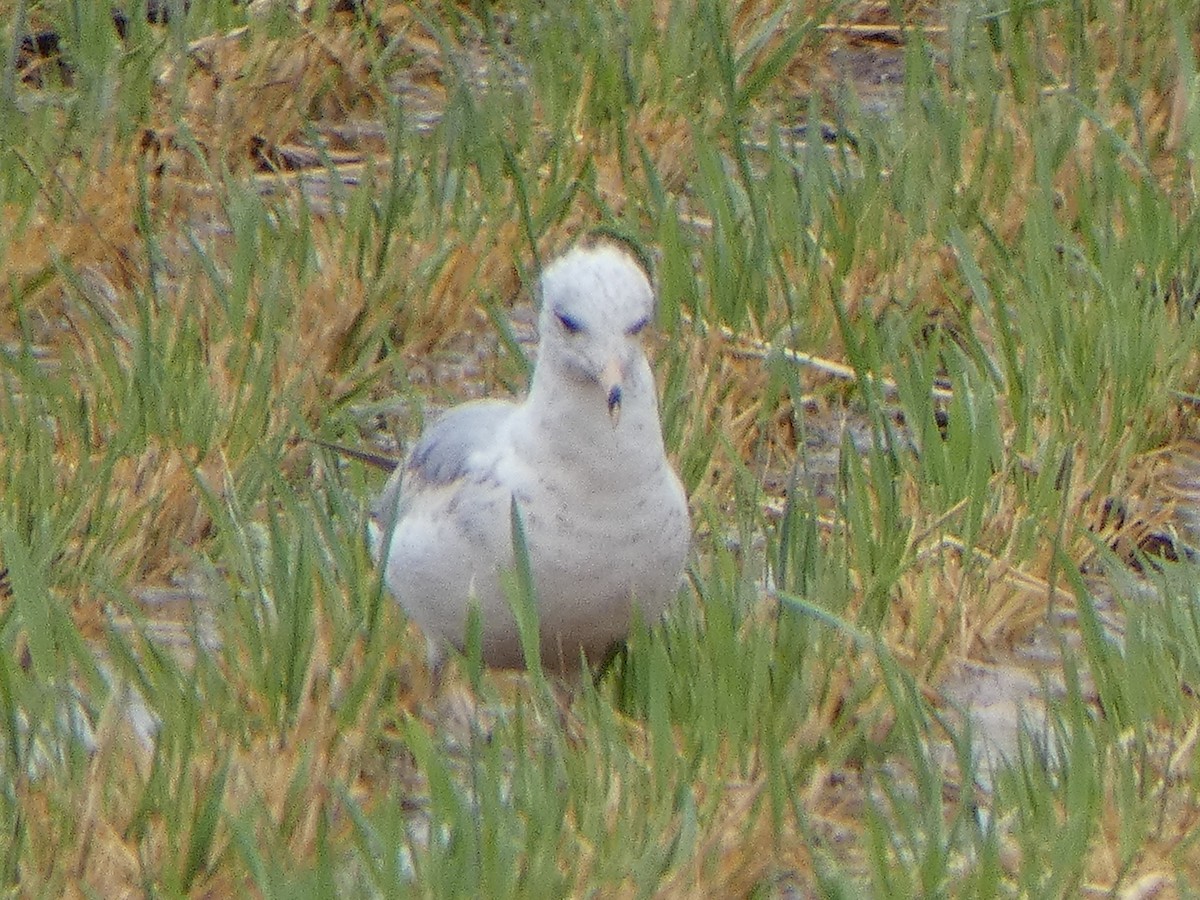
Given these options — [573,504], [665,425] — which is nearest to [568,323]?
[573,504]

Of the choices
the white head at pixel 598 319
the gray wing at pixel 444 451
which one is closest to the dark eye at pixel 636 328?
the white head at pixel 598 319

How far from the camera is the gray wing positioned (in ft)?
10.9

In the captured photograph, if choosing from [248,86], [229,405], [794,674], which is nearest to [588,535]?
[794,674]

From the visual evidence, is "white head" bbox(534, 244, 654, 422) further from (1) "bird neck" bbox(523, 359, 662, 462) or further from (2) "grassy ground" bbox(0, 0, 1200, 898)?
(2) "grassy ground" bbox(0, 0, 1200, 898)

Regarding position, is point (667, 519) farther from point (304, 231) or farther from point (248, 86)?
point (248, 86)

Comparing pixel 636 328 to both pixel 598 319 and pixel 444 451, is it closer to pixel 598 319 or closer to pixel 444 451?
pixel 598 319

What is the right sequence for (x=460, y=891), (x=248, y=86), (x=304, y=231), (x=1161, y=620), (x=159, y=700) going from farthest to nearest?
(x=248, y=86), (x=304, y=231), (x=1161, y=620), (x=159, y=700), (x=460, y=891)

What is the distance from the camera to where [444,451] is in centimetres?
340

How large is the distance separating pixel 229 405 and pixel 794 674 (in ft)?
4.04

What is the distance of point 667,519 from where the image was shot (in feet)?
10.3

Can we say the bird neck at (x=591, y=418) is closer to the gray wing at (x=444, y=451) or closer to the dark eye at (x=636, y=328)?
the dark eye at (x=636, y=328)

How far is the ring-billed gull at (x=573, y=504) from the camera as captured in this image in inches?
122

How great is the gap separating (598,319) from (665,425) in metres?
0.84

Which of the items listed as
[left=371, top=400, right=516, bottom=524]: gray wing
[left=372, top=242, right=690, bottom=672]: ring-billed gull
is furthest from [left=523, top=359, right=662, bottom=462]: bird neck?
[left=371, top=400, right=516, bottom=524]: gray wing
